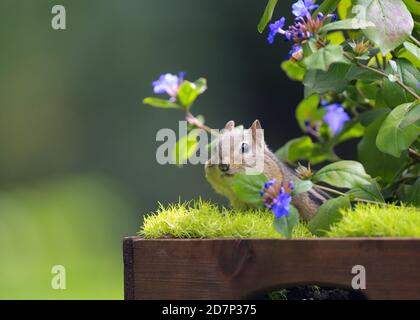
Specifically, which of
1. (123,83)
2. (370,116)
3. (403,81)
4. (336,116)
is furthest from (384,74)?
(123,83)

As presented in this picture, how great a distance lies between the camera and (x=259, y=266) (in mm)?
1198

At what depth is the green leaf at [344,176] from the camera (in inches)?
51.9

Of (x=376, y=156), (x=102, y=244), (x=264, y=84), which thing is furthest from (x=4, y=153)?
(x=376, y=156)

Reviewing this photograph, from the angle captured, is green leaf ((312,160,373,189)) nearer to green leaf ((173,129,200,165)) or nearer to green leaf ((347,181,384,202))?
green leaf ((347,181,384,202))

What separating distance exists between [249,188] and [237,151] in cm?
32

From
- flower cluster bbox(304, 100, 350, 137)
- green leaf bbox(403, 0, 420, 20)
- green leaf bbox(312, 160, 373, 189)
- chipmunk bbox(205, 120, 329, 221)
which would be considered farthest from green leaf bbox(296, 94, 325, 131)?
green leaf bbox(312, 160, 373, 189)

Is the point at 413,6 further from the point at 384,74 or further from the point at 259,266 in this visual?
the point at 259,266

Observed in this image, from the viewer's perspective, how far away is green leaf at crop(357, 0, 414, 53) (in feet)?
4.10

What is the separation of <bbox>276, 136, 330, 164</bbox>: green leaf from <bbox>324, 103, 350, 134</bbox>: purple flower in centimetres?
8

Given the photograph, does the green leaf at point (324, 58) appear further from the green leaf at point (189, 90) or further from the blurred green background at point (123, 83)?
the blurred green background at point (123, 83)

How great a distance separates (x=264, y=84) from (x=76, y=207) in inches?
65.8

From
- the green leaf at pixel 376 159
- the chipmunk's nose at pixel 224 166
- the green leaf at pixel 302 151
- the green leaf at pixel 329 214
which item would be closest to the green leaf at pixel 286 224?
the green leaf at pixel 329 214

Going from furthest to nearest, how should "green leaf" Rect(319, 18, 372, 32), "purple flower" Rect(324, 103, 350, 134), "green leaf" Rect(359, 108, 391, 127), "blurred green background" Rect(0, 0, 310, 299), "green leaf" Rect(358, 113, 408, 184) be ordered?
"blurred green background" Rect(0, 0, 310, 299) → "purple flower" Rect(324, 103, 350, 134) → "green leaf" Rect(359, 108, 391, 127) → "green leaf" Rect(358, 113, 408, 184) → "green leaf" Rect(319, 18, 372, 32)

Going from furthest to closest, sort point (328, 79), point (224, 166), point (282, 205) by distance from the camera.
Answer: point (224, 166) < point (328, 79) < point (282, 205)
